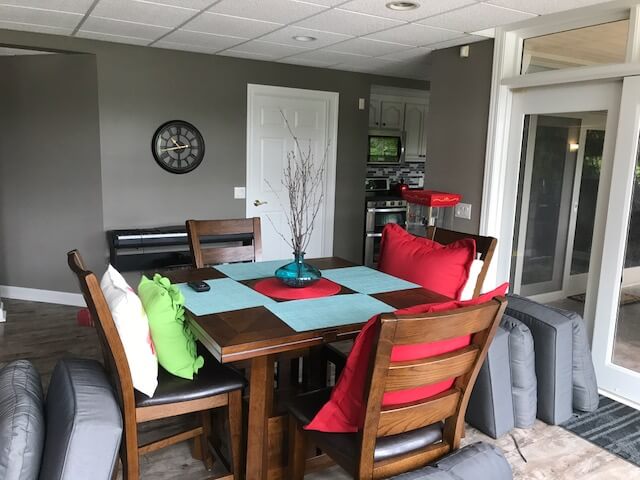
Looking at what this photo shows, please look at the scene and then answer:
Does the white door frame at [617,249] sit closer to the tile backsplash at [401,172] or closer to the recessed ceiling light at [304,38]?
the recessed ceiling light at [304,38]

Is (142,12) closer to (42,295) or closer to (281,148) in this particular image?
(281,148)

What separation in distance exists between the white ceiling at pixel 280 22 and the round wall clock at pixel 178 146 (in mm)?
709

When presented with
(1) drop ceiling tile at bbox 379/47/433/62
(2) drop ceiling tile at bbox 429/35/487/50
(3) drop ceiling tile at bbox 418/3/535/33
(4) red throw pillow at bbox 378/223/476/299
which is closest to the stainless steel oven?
(1) drop ceiling tile at bbox 379/47/433/62

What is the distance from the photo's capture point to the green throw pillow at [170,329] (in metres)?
2.02

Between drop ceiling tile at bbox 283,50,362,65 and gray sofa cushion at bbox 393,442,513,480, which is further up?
drop ceiling tile at bbox 283,50,362,65

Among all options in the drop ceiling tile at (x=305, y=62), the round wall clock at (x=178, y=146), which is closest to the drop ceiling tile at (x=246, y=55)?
the drop ceiling tile at (x=305, y=62)

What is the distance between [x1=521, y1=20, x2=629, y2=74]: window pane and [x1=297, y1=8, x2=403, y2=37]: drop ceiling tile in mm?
978

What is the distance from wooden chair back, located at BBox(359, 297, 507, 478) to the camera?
4.91 feet

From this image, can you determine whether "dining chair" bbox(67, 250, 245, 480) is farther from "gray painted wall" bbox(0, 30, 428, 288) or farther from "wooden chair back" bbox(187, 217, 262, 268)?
"gray painted wall" bbox(0, 30, 428, 288)

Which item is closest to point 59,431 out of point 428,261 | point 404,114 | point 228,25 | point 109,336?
point 109,336

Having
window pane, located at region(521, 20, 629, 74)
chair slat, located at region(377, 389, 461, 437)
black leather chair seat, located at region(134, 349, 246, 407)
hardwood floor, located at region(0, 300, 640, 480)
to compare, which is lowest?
hardwood floor, located at region(0, 300, 640, 480)

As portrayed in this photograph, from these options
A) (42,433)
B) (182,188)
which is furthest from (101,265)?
(42,433)

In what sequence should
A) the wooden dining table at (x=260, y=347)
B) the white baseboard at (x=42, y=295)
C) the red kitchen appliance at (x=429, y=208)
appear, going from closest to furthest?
the wooden dining table at (x=260, y=347) → the red kitchen appliance at (x=429, y=208) → the white baseboard at (x=42, y=295)

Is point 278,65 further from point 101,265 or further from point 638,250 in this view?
point 638,250
